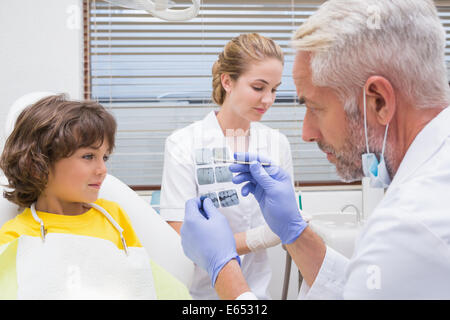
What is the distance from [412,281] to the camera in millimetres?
467

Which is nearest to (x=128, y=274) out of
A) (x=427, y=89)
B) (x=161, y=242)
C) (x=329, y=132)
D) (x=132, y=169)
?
(x=161, y=242)

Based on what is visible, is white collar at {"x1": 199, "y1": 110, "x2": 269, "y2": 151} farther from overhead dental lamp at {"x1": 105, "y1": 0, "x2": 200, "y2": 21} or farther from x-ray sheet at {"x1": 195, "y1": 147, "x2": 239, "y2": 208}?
overhead dental lamp at {"x1": 105, "y1": 0, "x2": 200, "y2": 21}

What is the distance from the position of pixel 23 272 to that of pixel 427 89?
0.81m

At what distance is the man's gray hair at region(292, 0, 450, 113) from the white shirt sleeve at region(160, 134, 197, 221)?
1.61ft

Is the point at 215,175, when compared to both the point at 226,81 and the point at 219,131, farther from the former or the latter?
the point at 226,81

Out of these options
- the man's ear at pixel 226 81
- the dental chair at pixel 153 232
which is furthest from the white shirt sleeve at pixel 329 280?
the man's ear at pixel 226 81

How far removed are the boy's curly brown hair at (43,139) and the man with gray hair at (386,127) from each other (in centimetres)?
42

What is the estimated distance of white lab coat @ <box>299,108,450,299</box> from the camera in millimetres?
456

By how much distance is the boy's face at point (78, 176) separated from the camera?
2.76 ft

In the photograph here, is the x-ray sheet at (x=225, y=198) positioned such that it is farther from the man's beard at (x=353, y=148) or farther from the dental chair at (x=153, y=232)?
the man's beard at (x=353, y=148)

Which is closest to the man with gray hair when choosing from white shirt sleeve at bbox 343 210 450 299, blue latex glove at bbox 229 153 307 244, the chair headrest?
white shirt sleeve at bbox 343 210 450 299

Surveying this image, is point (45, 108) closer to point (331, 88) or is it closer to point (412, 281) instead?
point (331, 88)

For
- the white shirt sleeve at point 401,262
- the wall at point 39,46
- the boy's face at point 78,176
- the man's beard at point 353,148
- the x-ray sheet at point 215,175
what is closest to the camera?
the white shirt sleeve at point 401,262

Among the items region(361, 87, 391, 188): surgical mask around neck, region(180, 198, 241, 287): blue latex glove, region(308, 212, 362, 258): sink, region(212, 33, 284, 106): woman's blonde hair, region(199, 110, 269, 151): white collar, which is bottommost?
region(308, 212, 362, 258): sink
